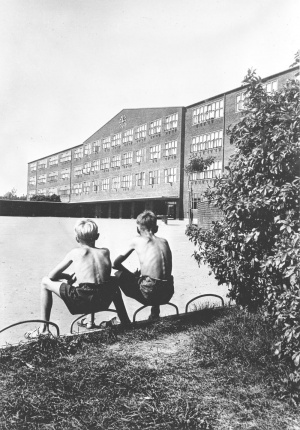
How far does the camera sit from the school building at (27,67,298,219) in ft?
→ 118

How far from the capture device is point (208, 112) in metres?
37.2

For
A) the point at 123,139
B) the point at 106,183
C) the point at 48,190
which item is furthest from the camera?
the point at 48,190

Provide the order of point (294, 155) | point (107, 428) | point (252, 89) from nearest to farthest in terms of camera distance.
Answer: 1. point (107, 428)
2. point (294, 155)
3. point (252, 89)

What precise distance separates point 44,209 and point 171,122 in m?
23.7

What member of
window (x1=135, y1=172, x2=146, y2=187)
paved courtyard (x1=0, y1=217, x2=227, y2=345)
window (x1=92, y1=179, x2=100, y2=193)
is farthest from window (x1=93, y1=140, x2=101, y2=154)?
paved courtyard (x1=0, y1=217, x2=227, y2=345)

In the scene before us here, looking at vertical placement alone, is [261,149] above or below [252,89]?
below

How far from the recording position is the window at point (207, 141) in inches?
1411

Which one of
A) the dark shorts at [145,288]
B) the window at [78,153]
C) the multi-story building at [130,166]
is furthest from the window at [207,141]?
the dark shorts at [145,288]

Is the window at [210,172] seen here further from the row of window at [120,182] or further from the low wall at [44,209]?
the low wall at [44,209]

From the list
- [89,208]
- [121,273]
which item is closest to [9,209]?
[89,208]

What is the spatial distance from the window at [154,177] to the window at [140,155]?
286cm

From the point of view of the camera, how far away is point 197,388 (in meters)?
2.63

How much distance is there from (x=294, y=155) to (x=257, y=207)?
52 cm

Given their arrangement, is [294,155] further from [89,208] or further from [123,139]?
[89,208]
